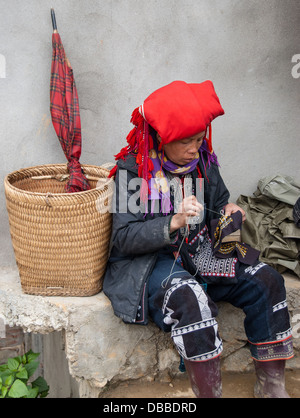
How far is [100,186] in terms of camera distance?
2.55m

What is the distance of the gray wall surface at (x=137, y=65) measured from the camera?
2.78m

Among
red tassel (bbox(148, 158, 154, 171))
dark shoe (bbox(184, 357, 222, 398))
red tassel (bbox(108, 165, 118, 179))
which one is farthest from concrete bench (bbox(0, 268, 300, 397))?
red tassel (bbox(148, 158, 154, 171))

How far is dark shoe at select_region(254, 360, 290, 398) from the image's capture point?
94.3 inches

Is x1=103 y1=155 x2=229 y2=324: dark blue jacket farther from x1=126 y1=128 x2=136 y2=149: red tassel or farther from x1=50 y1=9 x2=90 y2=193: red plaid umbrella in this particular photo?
x1=50 y1=9 x2=90 y2=193: red plaid umbrella

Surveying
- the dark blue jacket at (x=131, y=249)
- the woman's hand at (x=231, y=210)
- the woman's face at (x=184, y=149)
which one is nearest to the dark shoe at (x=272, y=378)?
the dark blue jacket at (x=131, y=249)

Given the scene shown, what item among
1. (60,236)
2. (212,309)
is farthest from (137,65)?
(212,309)

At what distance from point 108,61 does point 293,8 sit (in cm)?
125

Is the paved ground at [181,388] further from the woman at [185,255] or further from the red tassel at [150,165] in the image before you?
the red tassel at [150,165]

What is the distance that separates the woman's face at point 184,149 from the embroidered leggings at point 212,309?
0.53 meters

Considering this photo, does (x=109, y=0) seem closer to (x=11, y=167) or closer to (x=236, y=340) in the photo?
(x=11, y=167)

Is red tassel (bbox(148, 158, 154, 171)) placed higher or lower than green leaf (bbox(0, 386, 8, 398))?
higher

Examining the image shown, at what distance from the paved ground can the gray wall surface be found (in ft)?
3.68

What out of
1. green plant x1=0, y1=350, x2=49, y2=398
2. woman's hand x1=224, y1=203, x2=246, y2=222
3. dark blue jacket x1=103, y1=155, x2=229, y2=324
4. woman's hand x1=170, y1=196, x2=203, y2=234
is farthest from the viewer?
woman's hand x1=224, y1=203, x2=246, y2=222
